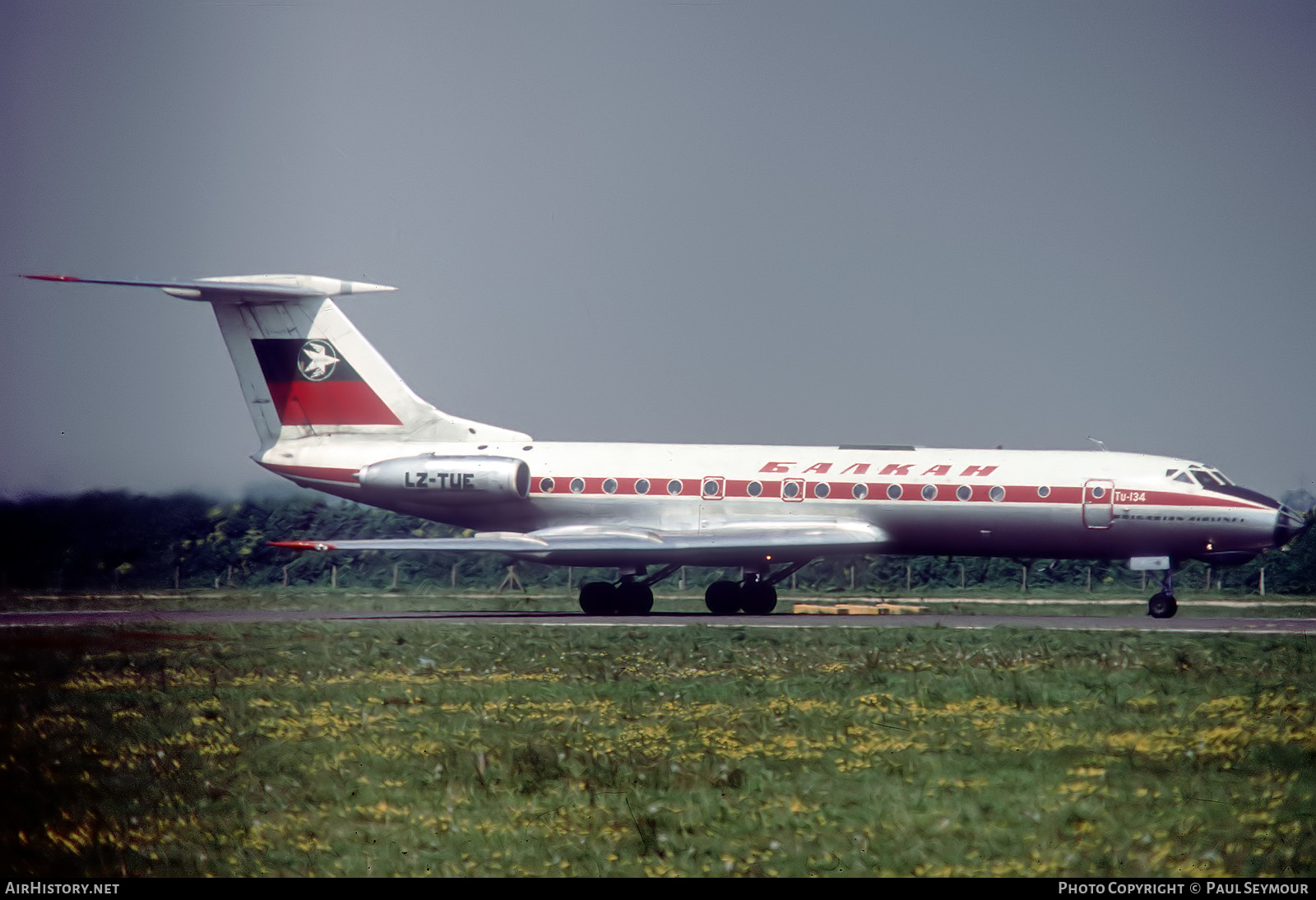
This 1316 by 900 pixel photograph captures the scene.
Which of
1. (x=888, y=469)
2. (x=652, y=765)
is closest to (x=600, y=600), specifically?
(x=888, y=469)

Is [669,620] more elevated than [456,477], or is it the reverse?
[456,477]

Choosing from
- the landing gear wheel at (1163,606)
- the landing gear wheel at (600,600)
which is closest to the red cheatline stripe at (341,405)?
the landing gear wheel at (600,600)

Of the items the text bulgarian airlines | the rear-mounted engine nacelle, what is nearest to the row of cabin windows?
the text bulgarian airlines

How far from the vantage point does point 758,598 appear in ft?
101

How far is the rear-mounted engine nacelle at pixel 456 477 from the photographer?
3036 cm

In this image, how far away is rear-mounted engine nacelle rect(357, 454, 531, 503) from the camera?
30359 millimetres

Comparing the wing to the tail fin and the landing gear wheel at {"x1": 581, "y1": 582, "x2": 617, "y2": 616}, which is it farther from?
the tail fin

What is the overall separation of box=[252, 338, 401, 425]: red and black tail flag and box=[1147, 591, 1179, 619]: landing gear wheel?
17.0m

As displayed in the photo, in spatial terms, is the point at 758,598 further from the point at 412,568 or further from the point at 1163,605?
the point at 412,568

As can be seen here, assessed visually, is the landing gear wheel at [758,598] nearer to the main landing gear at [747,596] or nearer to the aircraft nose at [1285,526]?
the main landing gear at [747,596]

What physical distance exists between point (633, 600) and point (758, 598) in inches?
109

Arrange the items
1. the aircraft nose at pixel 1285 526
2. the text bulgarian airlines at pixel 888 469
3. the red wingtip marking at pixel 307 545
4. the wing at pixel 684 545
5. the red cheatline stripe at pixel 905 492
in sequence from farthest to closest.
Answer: the text bulgarian airlines at pixel 888 469, the wing at pixel 684 545, the red cheatline stripe at pixel 905 492, the aircraft nose at pixel 1285 526, the red wingtip marking at pixel 307 545

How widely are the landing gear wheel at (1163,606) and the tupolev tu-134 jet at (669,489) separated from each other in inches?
1.4
